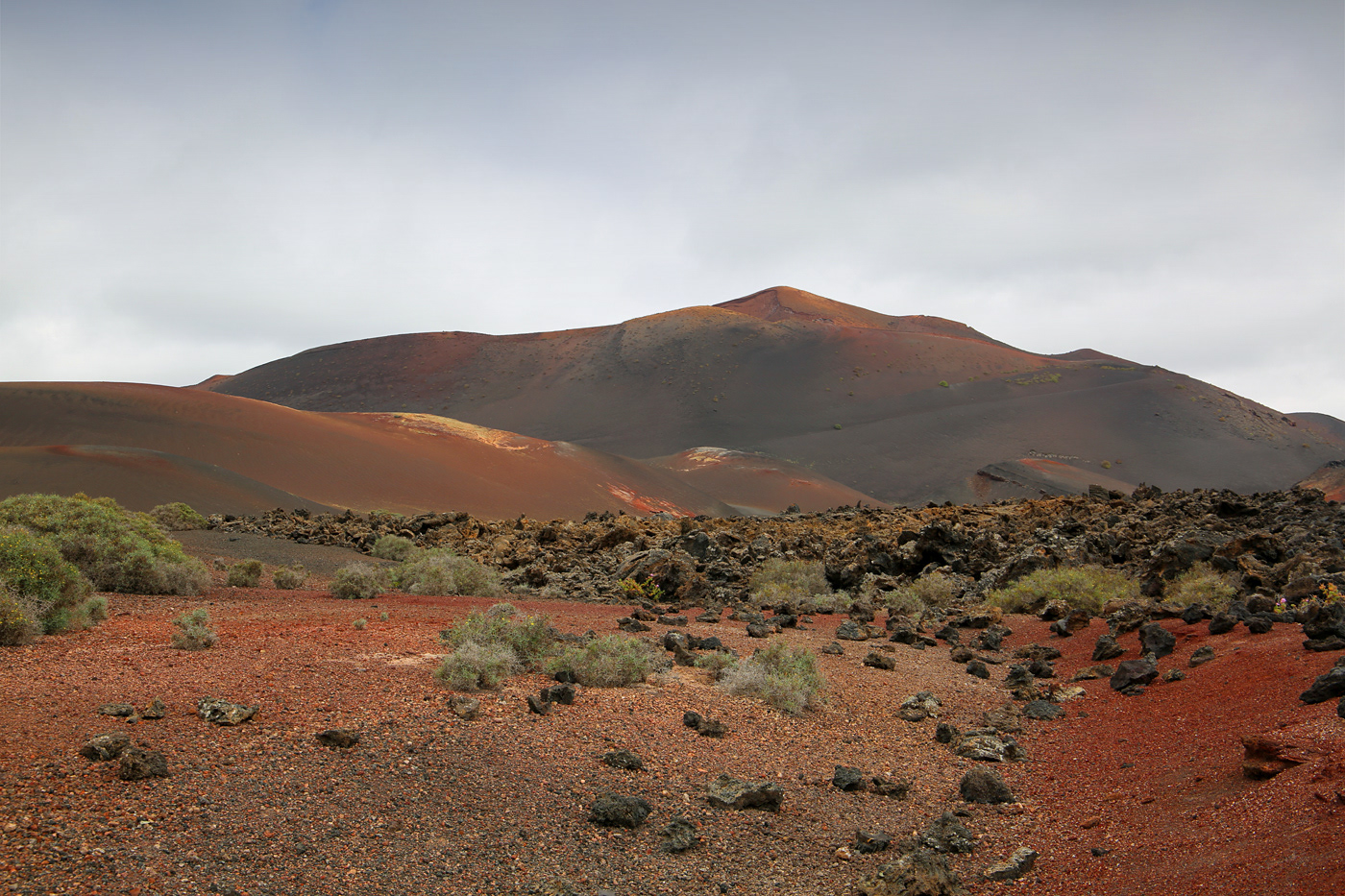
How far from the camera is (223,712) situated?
16.1ft

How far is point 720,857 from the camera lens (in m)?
4.28

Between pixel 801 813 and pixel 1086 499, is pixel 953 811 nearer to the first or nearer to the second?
pixel 801 813

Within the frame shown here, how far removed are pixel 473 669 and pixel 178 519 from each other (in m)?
19.0

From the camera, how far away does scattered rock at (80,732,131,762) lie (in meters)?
4.18

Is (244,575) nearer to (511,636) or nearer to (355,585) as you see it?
(355,585)

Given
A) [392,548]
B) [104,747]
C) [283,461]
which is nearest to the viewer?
[104,747]

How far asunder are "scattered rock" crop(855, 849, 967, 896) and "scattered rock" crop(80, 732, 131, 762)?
3753 millimetres

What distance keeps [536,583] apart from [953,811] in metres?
11.7

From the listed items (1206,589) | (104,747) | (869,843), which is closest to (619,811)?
(869,843)

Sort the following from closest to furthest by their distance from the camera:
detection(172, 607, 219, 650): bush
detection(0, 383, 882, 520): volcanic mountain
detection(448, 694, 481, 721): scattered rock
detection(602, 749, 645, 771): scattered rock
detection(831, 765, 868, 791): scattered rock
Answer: detection(602, 749, 645, 771): scattered rock
detection(831, 765, 868, 791): scattered rock
detection(448, 694, 481, 721): scattered rock
detection(172, 607, 219, 650): bush
detection(0, 383, 882, 520): volcanic mountain

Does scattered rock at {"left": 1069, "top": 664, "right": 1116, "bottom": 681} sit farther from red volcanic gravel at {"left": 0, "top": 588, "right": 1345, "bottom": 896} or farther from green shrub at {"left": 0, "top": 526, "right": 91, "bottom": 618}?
green shrub at {"left": 0, "top": 526, "right": 91, "bottom": 618}

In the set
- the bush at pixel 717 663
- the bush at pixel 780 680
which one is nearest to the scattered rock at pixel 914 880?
the bush at pixel 780 680

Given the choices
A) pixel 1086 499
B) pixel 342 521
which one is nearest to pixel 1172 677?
pixel 1086 499

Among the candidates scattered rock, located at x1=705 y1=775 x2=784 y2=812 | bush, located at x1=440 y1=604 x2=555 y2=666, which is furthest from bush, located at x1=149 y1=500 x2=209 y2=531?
scattered rock, located at x1=705 y1=775 x2=784 y2=812
